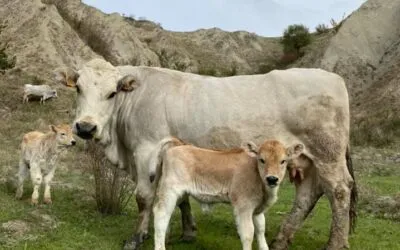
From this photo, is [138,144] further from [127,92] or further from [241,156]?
[241,156]

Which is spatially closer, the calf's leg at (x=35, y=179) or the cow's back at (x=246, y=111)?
the cow's back at (x=246, y=111)

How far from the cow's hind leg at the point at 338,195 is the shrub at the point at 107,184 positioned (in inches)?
170

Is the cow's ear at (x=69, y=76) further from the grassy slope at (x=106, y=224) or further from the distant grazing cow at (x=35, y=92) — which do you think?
the distant grazing cow at (x=35, y=92)

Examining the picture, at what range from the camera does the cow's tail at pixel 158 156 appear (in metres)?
10.3

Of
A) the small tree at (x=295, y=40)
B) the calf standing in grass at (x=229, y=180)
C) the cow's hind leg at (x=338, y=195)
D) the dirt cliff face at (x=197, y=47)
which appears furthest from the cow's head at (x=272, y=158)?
the small tree at (x=295, y=40)

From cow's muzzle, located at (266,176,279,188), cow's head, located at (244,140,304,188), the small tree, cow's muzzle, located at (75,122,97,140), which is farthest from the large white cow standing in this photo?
the small tree

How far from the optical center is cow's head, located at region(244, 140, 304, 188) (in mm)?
8875

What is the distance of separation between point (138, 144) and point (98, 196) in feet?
9.59

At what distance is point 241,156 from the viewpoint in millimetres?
9609

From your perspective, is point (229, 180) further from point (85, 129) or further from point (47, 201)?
point (47, 201)

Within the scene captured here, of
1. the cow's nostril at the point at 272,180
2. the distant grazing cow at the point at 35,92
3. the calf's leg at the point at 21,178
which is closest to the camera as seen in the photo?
the cow's nostril at the point at 272,180

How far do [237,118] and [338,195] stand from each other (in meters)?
2.05

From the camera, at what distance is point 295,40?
209 ft

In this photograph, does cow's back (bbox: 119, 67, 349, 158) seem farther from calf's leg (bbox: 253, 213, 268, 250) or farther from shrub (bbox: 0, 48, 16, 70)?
shrub (bbox: 0, 48, 16, 70)
